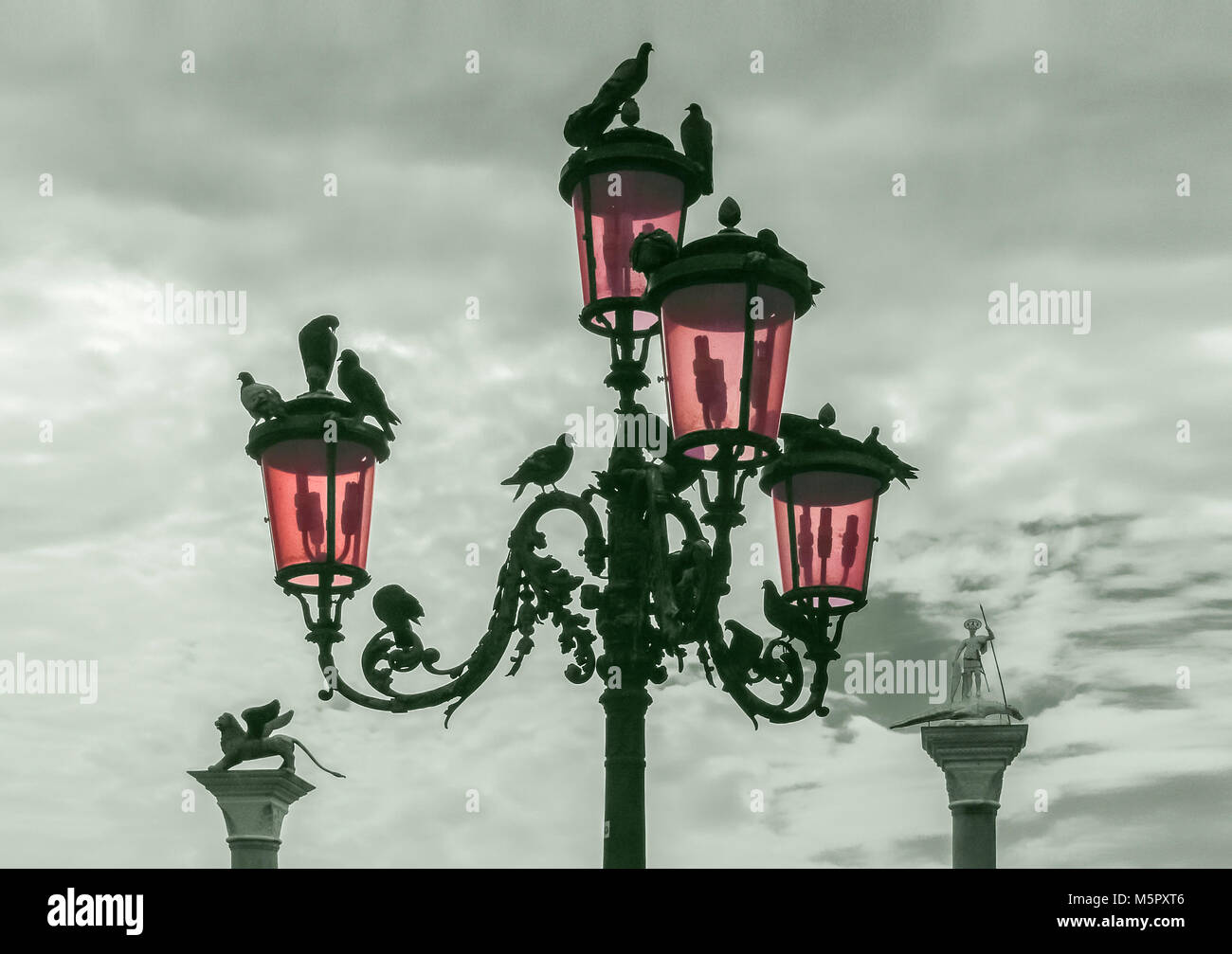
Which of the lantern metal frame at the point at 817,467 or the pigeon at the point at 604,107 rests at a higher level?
the pigeon at the point at 604,107

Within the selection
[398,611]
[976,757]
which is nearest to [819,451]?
[398,611]

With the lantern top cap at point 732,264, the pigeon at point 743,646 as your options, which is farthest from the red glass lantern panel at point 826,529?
the lantern top cap at point 732,264

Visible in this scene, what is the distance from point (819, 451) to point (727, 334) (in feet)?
2.60

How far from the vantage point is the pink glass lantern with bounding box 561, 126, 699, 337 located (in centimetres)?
684

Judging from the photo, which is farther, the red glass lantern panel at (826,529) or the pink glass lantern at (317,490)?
the pink glass lantern at (317,490)

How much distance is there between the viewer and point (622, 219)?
22.9ft

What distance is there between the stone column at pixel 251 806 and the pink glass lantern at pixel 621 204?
7.56m

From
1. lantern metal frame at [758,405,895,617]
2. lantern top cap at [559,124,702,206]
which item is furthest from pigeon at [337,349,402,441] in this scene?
lantern metal frame at [758,405,895,617]

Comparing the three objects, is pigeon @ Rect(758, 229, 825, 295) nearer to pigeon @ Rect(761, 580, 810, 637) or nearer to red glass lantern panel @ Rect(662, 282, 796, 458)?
red glass lantern panel @ Rect(662, 282, 796, 458)

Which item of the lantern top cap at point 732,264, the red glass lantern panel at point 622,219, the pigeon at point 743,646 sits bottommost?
the pigeon at point 743,646

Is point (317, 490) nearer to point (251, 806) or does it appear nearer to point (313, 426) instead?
point (313, 426)

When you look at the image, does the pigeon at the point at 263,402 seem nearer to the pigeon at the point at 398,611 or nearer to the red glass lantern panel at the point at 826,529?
the pigeon at the point at 398,611

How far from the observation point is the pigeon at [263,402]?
6.87 m
